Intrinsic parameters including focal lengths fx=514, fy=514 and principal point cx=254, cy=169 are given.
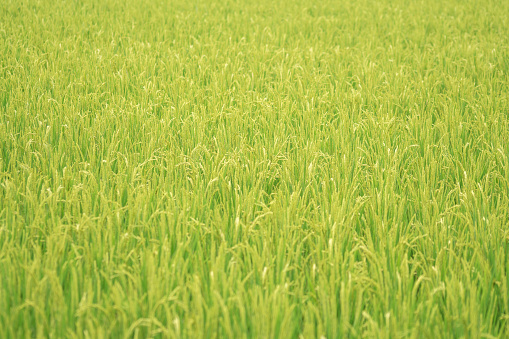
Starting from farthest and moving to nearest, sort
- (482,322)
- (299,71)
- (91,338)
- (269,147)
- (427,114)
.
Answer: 1. (299,71)
2. (427,114)
3. (269,147)
4. (482,322)
5. (91,338)

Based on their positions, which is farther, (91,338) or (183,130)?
(183,130)

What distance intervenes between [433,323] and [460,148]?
4.40 ft

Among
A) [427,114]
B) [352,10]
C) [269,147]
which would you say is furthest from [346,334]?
[352,10]

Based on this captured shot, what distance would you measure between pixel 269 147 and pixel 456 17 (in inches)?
218

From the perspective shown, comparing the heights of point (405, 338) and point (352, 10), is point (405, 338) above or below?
below

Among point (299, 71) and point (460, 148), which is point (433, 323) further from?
point (299, 71)

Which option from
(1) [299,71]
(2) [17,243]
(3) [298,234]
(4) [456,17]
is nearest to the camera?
(2) [17,243]

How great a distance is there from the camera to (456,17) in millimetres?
6836

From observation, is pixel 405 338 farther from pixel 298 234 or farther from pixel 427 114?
pixel 427 114

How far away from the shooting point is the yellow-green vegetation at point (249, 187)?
1.32m

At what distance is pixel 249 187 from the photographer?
2.07 metres

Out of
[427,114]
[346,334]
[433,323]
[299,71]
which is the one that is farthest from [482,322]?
[299,71]

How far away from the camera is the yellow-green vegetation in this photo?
4.32 ft

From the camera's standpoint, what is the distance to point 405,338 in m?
1.28
